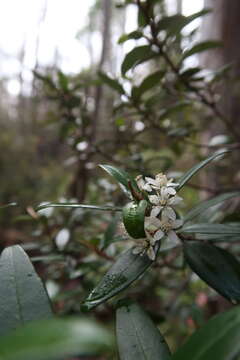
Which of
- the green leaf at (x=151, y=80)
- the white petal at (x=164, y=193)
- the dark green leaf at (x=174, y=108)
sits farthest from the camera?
the dark green leaf at (x=174, y=108)

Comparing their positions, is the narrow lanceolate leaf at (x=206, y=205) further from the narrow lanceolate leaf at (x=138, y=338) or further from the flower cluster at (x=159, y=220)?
the narrow lanceolate leaf at (x=138, y=338)

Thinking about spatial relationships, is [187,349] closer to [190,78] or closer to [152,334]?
[152,334]

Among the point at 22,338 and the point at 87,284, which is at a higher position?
the point at 22,338

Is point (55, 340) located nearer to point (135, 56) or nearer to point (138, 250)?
point (138, 250)

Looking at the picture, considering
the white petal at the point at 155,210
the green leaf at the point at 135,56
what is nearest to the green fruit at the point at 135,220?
the white petal at the point at 155,210

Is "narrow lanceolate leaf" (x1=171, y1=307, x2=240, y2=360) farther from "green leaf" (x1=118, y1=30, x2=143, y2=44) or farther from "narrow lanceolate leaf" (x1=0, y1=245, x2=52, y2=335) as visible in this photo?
"green leaf" (x1=118, y1=30, x2=143, y2=44)

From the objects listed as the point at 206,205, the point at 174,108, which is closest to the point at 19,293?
the point at 206,205

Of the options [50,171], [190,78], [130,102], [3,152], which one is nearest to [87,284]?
[130,102]
